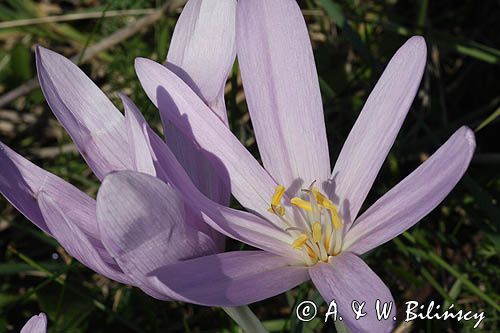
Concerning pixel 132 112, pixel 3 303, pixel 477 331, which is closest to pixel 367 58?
pixel 477 331

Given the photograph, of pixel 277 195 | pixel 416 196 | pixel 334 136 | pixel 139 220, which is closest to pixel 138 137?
pixel 139 220

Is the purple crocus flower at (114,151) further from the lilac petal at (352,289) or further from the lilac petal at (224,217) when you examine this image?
the lilac petal at (352,289)

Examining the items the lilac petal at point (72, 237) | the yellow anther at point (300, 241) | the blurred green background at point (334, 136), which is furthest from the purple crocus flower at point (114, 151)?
the blurred green background at point (334, 136)

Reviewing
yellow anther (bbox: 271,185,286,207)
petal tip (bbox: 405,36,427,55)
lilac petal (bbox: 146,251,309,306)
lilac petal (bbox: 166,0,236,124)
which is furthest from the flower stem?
petal tip (bbox: 405,36,427,55)

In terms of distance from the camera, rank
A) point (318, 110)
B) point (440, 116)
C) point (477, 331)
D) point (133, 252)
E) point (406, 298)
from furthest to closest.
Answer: point (440, 116), point (406, 298), point (477, 331), point (318, 110), point (133, 252)

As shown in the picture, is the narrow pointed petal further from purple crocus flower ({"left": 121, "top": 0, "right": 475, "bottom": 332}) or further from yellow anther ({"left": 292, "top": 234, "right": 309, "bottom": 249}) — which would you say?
yellow anther ({"left": 292, "top": 234, "right": 309, "bottom": 249})

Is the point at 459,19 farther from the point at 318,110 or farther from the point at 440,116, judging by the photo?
the point at 318,110
